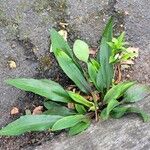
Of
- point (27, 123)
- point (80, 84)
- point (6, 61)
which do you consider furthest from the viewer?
point (6, 61)

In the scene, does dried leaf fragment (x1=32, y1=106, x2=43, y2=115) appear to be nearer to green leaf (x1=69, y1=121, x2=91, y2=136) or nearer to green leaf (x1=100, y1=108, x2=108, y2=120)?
green leaf (x1=69, y1=121, x2=91, y2=136)

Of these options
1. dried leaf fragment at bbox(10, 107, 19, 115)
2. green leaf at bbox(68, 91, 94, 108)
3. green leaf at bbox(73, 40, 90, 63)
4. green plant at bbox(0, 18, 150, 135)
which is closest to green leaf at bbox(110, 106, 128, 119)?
green plant at bbox(0, 18, 150, 135)

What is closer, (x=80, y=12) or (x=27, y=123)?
(x=27, y=123)

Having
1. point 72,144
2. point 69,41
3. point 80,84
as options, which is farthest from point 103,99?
point 69,41

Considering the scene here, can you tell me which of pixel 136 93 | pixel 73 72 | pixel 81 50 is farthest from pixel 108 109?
pixel 81 50

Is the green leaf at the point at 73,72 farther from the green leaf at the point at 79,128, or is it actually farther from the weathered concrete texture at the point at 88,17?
the weathered concrete texture at the point at 88,17

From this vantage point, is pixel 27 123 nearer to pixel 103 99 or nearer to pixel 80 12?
pixel 103 99

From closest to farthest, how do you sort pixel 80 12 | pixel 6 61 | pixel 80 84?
1. pixel 80 84
2. pixel 6 61
3. pixel 80 12
